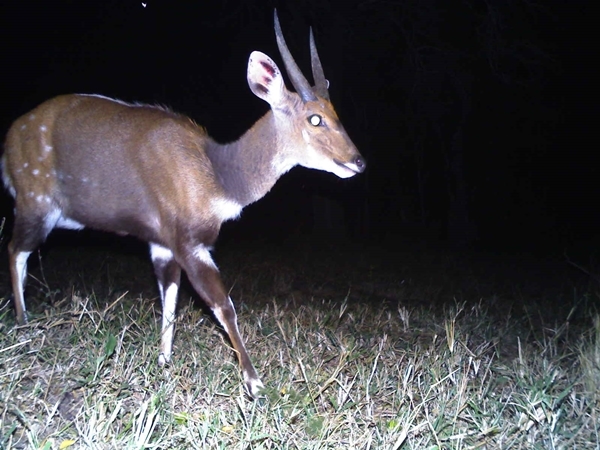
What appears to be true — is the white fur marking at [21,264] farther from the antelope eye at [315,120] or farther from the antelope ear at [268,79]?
the antelope eye at [315,120]

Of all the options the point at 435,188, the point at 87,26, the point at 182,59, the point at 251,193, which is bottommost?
the point at 435,188

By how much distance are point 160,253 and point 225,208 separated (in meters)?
0.67

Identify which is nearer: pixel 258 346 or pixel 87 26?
pixel 258 346

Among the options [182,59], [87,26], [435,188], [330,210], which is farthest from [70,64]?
[435,188]

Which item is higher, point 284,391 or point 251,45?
point 284,391

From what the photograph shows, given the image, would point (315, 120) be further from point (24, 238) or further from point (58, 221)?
point (24, 238)

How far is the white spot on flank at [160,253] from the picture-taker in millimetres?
5365

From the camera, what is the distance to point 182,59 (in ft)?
58.2

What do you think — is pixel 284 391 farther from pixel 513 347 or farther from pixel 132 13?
pixel 132 13

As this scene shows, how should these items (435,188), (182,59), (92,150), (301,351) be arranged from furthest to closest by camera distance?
1. (435,188)
2. (182,59)
3. (92,150)
4. (301,351)

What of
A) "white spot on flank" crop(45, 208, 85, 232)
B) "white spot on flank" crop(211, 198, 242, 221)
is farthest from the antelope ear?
"white spot on flank" crop(45, 208, 85, 232)

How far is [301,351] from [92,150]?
7.15 feet

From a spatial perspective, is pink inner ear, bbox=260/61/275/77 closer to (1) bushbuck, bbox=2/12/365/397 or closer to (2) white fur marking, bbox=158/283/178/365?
(1) bushbuck, bbox=2/12/365/397

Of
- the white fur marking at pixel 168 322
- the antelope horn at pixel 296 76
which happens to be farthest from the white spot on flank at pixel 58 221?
the antelope horn at pixel 296 76
